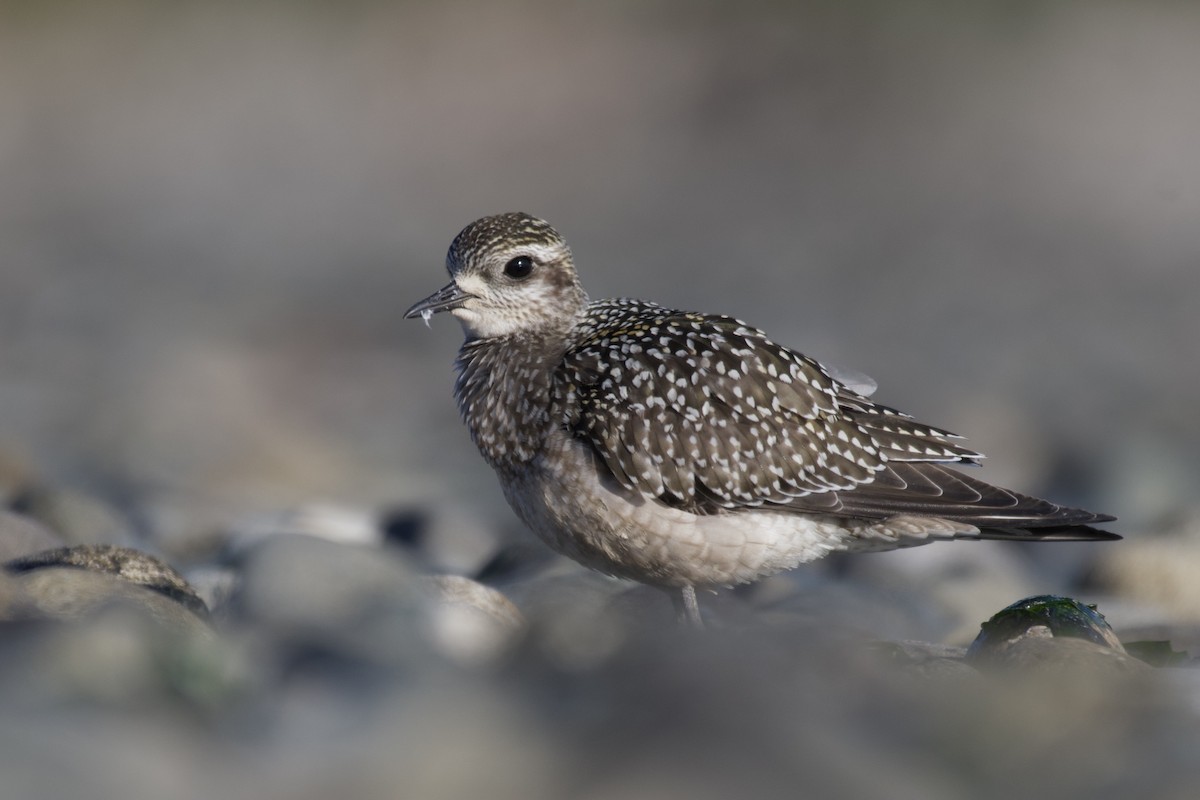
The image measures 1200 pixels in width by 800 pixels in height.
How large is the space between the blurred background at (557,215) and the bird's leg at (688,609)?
3.22m

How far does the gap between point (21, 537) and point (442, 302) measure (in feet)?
8.56

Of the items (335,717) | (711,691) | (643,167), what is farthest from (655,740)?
(643,167)

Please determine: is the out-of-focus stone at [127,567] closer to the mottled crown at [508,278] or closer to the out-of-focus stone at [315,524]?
the out-of-focus stone at [315,524]

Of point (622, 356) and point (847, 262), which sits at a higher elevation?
point (847, 262)

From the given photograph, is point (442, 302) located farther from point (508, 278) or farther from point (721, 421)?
point (721, 421)

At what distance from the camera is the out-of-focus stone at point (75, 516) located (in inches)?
360

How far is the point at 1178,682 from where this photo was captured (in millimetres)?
6555

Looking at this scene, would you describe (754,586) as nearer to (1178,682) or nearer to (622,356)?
(622,356)

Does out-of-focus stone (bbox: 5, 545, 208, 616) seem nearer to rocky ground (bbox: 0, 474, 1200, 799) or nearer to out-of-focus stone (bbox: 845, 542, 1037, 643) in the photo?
rocky ground (bbox: 0, 474, 1200, 799)

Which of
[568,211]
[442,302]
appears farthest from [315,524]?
[568,211]

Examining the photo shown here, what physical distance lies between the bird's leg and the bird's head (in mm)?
1610

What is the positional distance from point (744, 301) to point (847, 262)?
6.21 ft

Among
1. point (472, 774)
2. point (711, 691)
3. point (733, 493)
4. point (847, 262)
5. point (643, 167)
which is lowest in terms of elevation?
point (472, 774)

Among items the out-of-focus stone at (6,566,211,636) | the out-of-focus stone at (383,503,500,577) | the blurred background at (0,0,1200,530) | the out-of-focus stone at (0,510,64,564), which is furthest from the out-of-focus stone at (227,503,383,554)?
the out-of-focus stone at (6,566,211,636)
